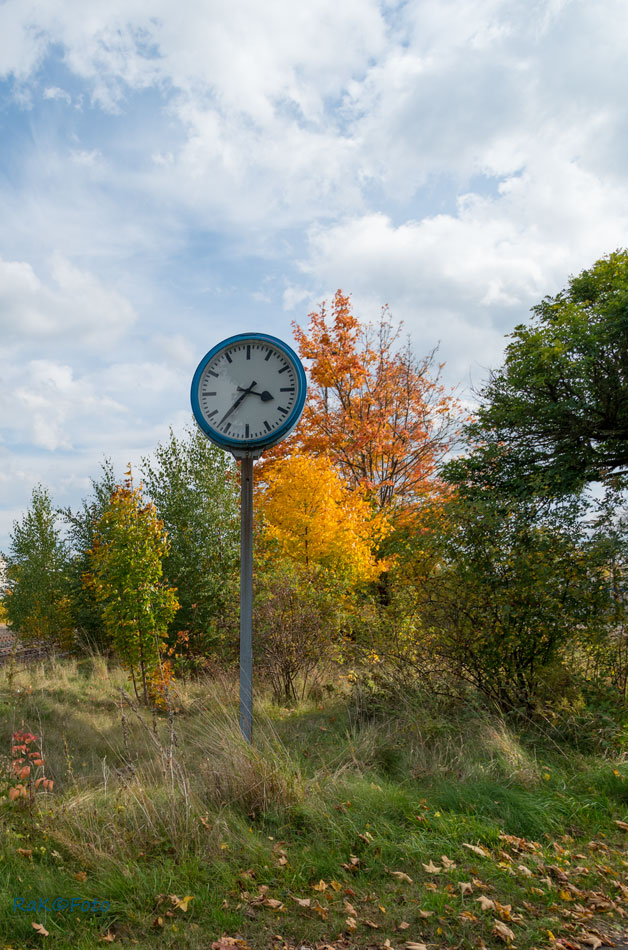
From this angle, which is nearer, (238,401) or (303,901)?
(303,901)

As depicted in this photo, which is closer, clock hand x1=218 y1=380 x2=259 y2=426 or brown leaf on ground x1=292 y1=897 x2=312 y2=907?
brown leaf on ground x1=292 y1=897 x2=312 y2=907

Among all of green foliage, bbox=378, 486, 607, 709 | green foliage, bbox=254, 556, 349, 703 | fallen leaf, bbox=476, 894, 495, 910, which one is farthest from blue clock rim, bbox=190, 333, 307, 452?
green foliage, bbox=254, 556, 349, 703

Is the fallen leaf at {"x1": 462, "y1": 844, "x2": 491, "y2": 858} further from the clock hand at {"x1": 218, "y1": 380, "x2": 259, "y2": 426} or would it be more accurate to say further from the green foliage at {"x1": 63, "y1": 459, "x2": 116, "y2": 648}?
the green foliage at {"x1": 63, "y1": 459, "x2": 116, "y2": 648}

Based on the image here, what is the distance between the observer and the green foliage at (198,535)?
463 inches

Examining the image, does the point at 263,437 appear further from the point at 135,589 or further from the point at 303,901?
the point at 135,589

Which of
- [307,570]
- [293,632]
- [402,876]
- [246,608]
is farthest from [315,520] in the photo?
[402,876]

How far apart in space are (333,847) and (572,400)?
12776mm

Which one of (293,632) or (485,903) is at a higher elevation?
(293,632)

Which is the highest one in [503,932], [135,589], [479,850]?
[135,589]

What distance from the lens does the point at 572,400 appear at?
14.1 m

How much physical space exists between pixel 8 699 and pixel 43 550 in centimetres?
1290

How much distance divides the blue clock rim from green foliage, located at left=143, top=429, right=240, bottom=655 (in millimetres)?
5672

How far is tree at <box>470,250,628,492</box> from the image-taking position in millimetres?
14094

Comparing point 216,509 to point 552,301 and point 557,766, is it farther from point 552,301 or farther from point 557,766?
point 552,301
